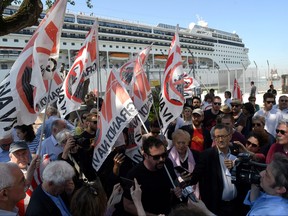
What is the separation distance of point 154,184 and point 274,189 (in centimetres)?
117

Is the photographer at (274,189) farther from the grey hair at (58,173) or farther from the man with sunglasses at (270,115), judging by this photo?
the man with sunglasses at (270,115)

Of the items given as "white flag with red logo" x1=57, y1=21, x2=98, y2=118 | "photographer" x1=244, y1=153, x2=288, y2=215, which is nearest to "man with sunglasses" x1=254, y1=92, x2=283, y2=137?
"white flag with red logo" x1=57, y1=21, x2=98, y2=118

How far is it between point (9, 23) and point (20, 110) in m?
3.56

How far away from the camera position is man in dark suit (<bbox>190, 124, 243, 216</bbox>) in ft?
10.3

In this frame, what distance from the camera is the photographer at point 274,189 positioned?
196cm

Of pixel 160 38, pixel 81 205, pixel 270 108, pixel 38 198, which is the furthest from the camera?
pixel 160 38

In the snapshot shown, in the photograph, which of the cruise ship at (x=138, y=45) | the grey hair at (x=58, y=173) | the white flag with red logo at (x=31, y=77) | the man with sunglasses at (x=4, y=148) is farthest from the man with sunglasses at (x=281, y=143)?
the cruise ship at (x=138, y=45)

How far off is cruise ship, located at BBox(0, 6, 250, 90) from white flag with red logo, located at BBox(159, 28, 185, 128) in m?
21.0

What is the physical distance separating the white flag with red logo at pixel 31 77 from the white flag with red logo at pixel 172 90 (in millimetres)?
2082

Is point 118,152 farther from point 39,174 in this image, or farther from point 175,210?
point 175,210

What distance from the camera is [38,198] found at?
8.18ft

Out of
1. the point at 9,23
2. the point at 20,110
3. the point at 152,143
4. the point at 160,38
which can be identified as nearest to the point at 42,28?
the point at 20,110

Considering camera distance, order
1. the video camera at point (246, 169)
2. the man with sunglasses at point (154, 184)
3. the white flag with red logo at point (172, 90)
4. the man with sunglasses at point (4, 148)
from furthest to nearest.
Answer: the white flag with red logo at point (172, 90) → the man with sunglasses at point (4, 148) → the man with sunglasses at point (154, 184) → the video camera at point (246, 169)

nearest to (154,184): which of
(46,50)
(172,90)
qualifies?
(46,50)
